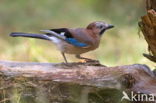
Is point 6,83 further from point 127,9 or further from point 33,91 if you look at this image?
point 127,9

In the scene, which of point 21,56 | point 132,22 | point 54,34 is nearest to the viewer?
point 54,34

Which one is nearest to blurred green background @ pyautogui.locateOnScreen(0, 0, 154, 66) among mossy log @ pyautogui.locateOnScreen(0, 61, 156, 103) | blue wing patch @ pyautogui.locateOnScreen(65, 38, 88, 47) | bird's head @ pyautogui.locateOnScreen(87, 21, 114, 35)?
bird's head @ pyautogui.locateOnScreen(87, 21, 114, 35)

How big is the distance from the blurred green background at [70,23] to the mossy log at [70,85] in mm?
1603

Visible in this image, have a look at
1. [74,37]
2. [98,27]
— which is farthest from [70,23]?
[74,37]

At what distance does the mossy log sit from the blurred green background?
1.60 meters

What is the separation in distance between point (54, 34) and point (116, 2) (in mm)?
3311

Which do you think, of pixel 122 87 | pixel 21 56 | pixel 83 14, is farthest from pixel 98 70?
pixel 83 14

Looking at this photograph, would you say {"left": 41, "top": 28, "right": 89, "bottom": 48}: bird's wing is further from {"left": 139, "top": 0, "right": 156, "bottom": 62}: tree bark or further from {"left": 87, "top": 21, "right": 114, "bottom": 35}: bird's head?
{"left": 139, "top": 0, "right": 156, "bottom": 62}: tree bark

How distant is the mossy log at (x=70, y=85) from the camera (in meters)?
3.72

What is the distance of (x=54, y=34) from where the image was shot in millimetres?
4281

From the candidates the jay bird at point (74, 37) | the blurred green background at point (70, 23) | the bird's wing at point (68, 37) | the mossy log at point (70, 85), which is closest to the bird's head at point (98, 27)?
the jay bird at point (74, 37)

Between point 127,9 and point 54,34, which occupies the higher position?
point 127,9

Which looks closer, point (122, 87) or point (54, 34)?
point (122, 87)

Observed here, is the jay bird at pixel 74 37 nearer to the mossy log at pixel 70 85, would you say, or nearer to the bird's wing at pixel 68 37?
the bird's wing at pixel 68 37
